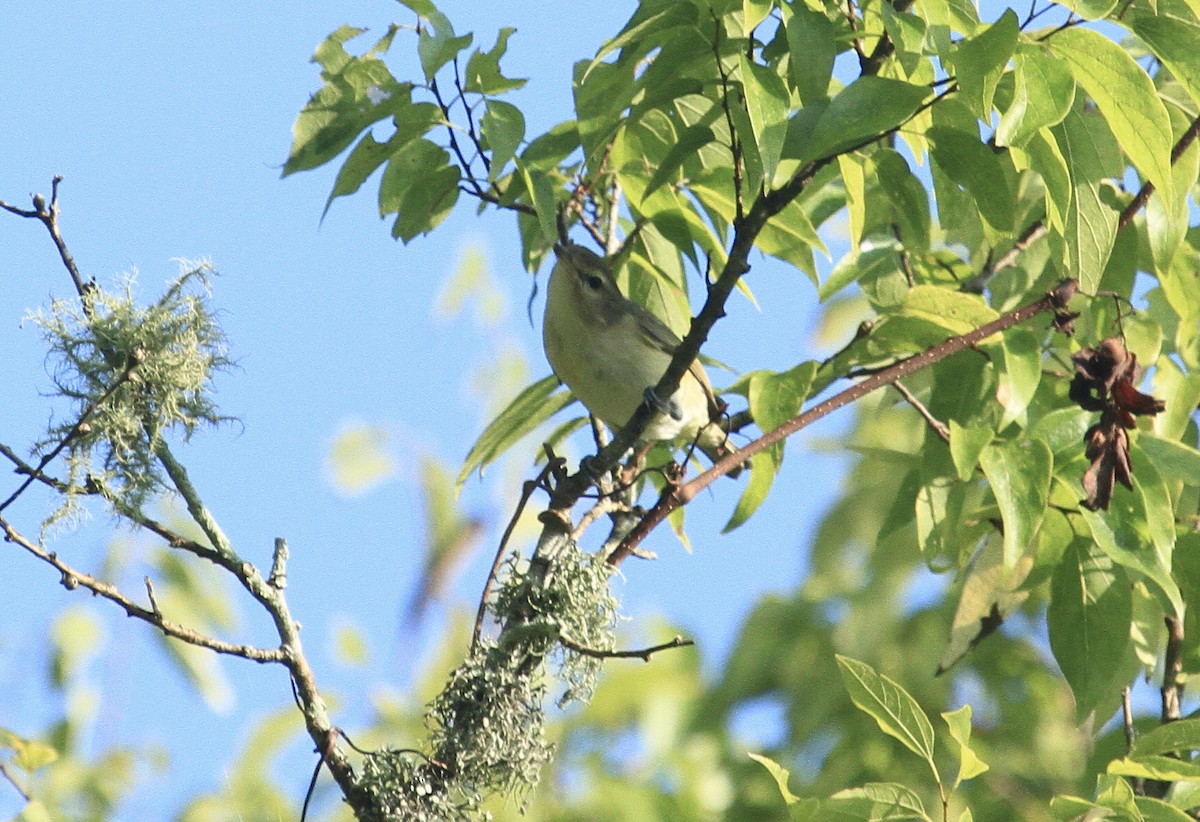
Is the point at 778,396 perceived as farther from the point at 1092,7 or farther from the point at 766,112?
the point at 1092,7

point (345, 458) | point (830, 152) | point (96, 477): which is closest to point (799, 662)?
point (830, 152)

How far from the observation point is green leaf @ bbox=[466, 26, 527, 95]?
104 inches

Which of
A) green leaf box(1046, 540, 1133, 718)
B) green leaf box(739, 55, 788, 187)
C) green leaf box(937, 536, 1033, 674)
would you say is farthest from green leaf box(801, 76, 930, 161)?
green leaf box(937, 536, 1033, 674)

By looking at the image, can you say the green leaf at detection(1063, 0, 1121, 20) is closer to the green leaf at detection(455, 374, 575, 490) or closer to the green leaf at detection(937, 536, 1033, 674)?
the green leaf at detection(937, 536, 1033, 674)

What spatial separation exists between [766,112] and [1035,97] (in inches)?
16.8

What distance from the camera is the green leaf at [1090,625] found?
2658 mm

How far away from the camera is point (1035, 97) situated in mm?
2002

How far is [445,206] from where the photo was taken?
2965 millimetres

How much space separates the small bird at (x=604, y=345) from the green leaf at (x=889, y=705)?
191 centimetres

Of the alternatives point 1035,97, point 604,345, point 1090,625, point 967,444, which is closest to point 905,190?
point 967,444

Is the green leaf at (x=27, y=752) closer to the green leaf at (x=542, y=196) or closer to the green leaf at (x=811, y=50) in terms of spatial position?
the green leaf at (x=542, y=196)

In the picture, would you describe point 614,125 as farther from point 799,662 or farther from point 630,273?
point 799,662

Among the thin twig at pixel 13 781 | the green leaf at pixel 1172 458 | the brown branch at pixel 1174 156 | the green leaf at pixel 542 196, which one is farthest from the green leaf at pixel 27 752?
the brown branch at pixel 1174 156

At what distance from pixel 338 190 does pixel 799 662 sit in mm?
2249
